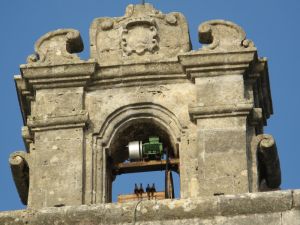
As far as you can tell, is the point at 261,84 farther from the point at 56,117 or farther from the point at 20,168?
the point at 20,168

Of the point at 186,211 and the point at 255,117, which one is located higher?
the point at 255,117

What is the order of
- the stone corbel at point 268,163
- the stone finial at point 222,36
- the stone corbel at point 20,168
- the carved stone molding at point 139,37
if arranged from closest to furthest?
the stone corbel at point 268,163 → the stone corbel at point 20,168 → the stone finial at point 222,36 → the carved stone molding at point 139,37

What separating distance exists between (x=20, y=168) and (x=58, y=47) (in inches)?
73.9

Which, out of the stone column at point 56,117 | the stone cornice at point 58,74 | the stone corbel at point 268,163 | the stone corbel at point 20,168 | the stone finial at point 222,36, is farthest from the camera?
the stone finial at point 222,36

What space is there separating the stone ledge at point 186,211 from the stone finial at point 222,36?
4.37 meters

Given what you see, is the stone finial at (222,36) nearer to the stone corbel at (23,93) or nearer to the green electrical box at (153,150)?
the green electrical box at (153,150)

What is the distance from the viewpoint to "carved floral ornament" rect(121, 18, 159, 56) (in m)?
28.5

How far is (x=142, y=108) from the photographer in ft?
91.5

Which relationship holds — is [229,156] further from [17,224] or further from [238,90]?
[17,224]

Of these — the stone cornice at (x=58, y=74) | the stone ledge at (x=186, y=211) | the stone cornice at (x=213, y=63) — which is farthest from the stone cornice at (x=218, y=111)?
the stone ledge at (x=186, y=211)

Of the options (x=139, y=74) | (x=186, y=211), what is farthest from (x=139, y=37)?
(x=186, y=211)

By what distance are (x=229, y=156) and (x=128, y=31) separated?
2.81 metres

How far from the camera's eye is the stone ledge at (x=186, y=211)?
24.1 metres

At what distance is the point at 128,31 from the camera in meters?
28.8
